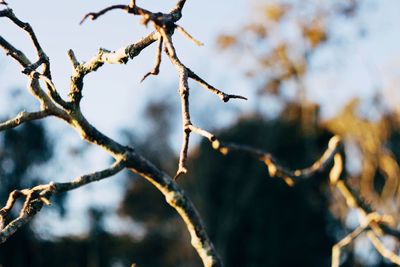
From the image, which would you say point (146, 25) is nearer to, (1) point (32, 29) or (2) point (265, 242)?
(1) point (32, 29)

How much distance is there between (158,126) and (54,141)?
4446 millimetres

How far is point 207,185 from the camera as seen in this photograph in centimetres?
2223

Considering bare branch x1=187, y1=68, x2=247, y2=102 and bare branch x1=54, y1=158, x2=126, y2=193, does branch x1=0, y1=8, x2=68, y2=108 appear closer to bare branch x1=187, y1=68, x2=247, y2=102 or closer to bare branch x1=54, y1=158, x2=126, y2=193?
bare branch x1=54, y1=158, x2=126, y2=193

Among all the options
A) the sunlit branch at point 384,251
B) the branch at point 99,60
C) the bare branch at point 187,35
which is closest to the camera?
the bare branch at point 187,35

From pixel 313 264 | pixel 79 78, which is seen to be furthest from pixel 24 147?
pixel 79 78

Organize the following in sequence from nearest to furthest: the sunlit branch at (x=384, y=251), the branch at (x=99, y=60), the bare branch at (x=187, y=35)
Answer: the bare branch at (x=187, y=35) < the branch at (x=99, y=60) < the sunlit branch at (x=384, y=251)

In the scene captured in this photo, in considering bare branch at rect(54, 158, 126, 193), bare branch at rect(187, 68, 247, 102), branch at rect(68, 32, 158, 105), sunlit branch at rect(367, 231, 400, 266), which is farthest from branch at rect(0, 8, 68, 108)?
sunlit branch at rect(367, 231, 400, 266)

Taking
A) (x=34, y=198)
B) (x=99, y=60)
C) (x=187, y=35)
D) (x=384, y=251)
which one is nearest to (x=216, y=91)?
(x=187, y=35)

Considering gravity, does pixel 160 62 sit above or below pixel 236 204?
below

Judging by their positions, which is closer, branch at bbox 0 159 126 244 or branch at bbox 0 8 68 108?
branch at bbox 0 159 126 244

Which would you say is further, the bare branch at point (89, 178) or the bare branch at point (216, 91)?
the bare branch at point (89, 178)

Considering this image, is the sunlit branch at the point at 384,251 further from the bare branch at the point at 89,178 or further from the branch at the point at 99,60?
the branch at the point at 99,60

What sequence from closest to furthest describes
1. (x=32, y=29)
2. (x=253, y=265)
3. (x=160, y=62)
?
(x=160, y=62) → (x=32, y=29) → (x=253, y=265)

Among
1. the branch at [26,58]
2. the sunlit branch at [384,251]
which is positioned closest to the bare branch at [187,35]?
the branch at [26,58]
